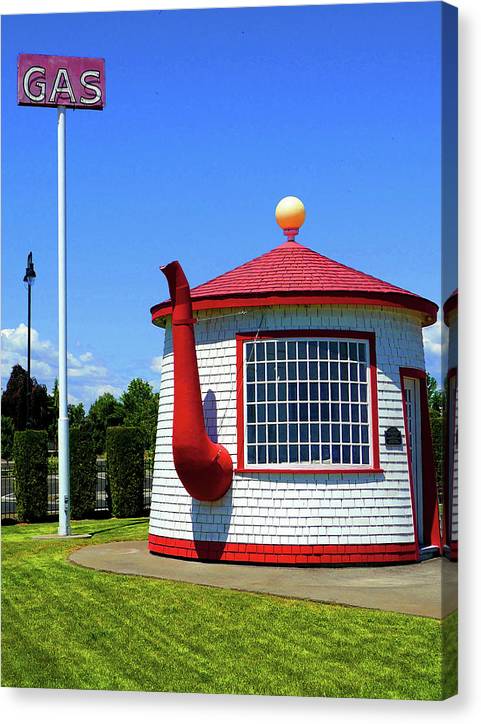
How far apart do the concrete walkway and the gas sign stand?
4.26m

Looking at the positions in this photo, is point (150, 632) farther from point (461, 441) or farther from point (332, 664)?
point (461, 441)

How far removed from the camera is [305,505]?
1039cm

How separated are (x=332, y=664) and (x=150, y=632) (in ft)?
5.02

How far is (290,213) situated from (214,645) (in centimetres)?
438

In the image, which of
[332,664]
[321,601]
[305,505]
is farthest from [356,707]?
[305,505]

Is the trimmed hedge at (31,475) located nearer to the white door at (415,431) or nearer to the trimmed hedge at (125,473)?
the trimmed hedge at (125,473)

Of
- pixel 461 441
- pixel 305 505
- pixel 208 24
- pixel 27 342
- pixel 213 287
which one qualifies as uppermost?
pixel 208 24

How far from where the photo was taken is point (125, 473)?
15.8 meters

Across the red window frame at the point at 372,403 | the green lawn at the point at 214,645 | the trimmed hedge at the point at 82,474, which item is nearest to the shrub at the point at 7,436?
the trimmed hedge at the point at 82,474

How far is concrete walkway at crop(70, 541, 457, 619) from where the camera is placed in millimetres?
8448

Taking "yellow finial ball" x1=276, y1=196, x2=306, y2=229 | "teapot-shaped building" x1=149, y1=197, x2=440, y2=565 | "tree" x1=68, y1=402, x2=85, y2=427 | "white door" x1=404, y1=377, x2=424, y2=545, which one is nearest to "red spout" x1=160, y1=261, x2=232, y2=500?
"teapot-shaped building" x1=149, y1=197, x2=440, y2=565

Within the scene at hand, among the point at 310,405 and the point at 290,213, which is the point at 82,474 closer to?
the point at 310,405

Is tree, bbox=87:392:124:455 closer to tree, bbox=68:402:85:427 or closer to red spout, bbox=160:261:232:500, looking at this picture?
tree, bbox=68:402:85:427

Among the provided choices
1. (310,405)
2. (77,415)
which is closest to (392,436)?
(310,405)
